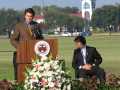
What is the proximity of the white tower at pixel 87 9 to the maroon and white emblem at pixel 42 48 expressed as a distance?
122 m

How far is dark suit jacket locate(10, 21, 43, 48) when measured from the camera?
1159 centimetres

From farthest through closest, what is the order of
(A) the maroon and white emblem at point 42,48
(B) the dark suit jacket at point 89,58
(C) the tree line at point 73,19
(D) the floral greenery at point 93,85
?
(C) the tree line at point 73,19 < (B) the dark suit jacket at point 89,58 < (A) the maroon and white emblem at point 42,48 < (D) the floral greenery at point 93,85

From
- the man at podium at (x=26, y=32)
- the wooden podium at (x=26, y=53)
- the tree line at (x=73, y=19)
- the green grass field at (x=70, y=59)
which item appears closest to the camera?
the wooden podium at (x=26, y=53)

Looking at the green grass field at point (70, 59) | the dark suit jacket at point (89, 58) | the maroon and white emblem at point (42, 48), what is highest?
the maroon and white emblem at point (42, 48)

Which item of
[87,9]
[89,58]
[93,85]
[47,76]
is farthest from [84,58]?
[87,9]

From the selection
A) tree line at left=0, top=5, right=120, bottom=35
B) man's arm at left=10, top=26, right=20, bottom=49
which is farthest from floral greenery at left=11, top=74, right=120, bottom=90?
tree line at left=0, top=5, right=120, bottom=35

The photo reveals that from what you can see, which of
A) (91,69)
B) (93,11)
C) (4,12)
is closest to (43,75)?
(91,69)

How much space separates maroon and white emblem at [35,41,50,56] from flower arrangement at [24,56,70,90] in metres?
1.40

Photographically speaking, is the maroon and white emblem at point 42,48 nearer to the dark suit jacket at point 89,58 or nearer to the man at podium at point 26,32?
the man at podium at point 26,32

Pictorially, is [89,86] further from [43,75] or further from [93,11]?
[93,11]

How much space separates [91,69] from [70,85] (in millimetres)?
2483

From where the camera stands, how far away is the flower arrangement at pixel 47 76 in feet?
28.8

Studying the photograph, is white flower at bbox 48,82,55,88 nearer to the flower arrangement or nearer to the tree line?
the flower arrangement

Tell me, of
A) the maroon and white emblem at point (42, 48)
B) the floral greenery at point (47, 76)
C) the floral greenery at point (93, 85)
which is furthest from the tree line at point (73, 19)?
the floral greenery at point (47, 76)
